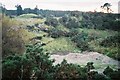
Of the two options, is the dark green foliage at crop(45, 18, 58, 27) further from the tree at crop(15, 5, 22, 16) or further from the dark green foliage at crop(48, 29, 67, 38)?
the tree at crop(15, 5, 22, 16)

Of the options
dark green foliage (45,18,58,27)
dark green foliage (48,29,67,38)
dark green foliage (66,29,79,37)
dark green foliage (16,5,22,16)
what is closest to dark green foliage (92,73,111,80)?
dark green foliage (66,29,79,37)

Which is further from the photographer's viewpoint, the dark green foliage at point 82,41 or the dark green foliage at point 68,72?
the dark green foliage at point 82,41

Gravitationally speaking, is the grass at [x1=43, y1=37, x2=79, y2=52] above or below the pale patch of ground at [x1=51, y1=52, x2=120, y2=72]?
above

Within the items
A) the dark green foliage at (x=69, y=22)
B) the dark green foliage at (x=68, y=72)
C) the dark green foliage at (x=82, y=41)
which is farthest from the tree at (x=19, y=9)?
the dark green foliage at (x=68, y=72)

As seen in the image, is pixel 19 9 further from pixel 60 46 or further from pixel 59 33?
pixel 60 46

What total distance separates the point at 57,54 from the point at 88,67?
112 cm

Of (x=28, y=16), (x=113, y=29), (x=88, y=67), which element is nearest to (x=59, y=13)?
(x=28, y=16)

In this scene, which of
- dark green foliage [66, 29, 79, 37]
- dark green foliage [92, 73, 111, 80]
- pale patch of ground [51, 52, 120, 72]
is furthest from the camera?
dark green foliage [66, 29, 79, 37]

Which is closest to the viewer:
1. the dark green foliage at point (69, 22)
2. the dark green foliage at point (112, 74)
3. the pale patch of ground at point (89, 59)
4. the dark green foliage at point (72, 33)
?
the dark green foliage at point (112, 74)

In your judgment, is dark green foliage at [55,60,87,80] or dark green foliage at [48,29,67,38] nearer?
dark green foliage at [55,60,87,80]

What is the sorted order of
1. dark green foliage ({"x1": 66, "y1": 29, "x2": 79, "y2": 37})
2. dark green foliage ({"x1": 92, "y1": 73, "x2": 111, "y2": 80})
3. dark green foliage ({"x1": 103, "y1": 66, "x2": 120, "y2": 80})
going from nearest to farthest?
dark green foliage ({"x1": 92, "y1": 73, "x2": 111, "y2": 80})
dark green foliage ({"x1": 103, "y1": 66, "x2": 120, "y2": 80})
dark green foliage ({"x1": 66, "y1": 29, "x2": 79, "y2": 37})

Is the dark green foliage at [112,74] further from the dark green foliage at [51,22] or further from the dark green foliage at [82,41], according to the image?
the dark green foliage at [51,22]

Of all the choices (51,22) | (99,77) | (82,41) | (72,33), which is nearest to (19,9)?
(51,22)

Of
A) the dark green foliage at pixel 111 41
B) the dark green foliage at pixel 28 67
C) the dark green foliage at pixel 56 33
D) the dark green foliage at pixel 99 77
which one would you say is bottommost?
the dark green foliage at pixel 99 77
